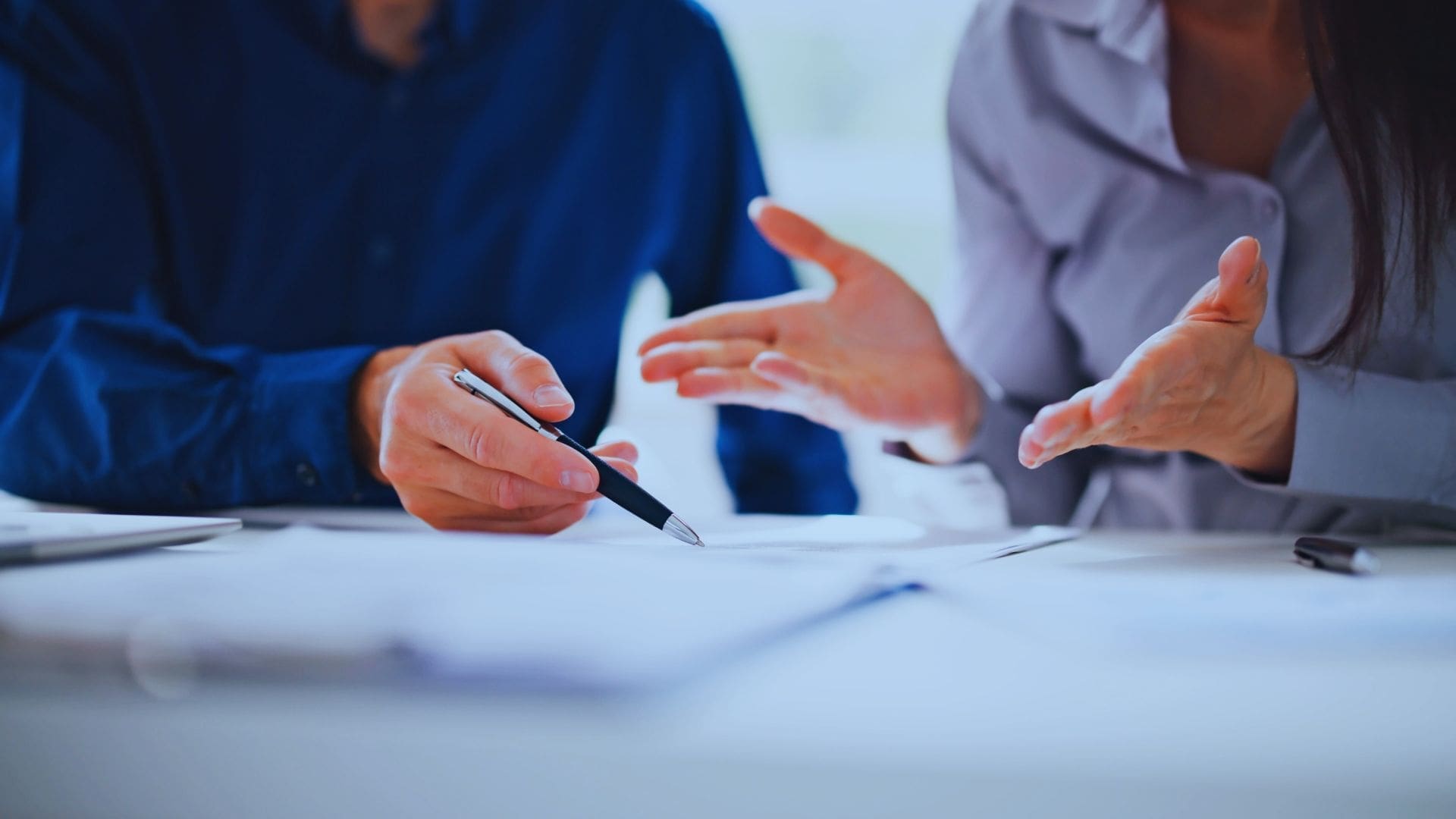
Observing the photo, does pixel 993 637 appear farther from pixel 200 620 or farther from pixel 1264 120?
pixel 1264 120

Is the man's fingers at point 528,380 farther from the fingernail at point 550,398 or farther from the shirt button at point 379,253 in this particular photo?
the shirt button at point 379,253

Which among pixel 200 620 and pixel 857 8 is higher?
pixel 857 8

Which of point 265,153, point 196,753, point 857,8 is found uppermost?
point 857,8

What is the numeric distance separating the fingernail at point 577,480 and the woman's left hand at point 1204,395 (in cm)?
18

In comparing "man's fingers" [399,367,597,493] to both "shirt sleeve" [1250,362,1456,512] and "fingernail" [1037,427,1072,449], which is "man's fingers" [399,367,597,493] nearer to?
"fingernail" [1037,427,1072,449]

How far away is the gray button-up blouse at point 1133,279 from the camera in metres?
0.47

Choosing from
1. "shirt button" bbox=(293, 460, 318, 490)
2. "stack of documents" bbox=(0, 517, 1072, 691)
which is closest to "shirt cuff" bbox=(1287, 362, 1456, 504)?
"stack of documents" bbox=(0, 517, 1072, 691)

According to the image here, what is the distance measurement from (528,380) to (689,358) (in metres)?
0.13

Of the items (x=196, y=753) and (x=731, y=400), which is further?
(x=731, y=400)

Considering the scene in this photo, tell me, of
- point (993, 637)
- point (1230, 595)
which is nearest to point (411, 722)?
point (993, 637)

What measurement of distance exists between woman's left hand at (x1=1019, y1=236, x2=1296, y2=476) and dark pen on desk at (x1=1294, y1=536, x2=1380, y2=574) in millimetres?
76

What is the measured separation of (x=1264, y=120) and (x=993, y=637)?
513mm

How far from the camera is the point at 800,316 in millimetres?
562

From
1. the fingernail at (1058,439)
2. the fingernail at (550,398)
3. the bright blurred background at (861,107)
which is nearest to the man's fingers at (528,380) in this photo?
the fingernail at (550,398)
